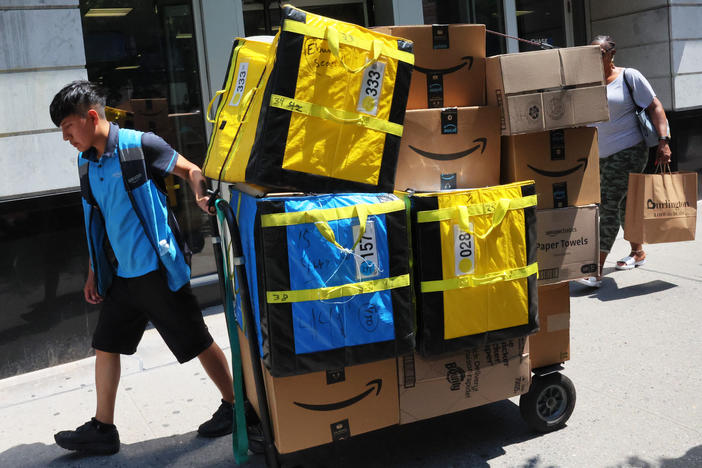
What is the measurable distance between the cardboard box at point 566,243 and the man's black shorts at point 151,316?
172cm

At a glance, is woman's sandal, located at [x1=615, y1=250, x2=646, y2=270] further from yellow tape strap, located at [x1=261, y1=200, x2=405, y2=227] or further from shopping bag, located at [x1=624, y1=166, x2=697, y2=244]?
yellow tape strap, located at [x1=261, y1=200, x2=405, y2=227]

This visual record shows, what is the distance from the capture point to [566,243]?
364cm

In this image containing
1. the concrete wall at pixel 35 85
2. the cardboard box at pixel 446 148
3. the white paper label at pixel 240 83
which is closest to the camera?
the white paper label at pixel 240 83

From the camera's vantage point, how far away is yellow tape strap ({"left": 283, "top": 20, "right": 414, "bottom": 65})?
2838 millimetres

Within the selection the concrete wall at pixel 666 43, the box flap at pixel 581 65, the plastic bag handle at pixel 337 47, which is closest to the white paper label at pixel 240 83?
the plastic bag handle at pixel 337 47

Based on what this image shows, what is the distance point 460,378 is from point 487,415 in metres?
0.72

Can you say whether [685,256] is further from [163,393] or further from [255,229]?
[255,229]

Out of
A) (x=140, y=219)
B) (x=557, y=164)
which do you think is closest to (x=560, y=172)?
(x=557, y=164)

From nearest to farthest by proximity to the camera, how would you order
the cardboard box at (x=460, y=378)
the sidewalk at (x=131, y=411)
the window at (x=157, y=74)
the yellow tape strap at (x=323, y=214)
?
1. the yellow tape strap at (x=323, y=214)
2. the cardboard box at (x=460, y=378)
3. the sidewalk at (x=131, y=411)
4. the window at (x=157, y=74)

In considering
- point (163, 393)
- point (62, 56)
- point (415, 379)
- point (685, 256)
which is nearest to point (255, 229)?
point (415, 379)

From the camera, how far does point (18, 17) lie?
506cm

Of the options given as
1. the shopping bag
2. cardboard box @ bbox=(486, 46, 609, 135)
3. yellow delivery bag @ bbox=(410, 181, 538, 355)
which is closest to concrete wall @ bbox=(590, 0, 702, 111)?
the shopping bag

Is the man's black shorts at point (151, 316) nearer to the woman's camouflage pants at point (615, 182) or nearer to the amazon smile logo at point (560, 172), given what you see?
the amazon smile logo at point (560, 172)

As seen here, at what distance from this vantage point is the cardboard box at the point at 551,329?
3664 mm
